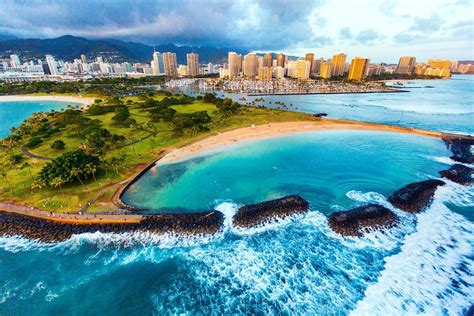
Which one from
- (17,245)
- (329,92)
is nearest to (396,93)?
(329,92)

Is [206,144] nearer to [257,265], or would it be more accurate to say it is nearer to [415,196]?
[257,265]

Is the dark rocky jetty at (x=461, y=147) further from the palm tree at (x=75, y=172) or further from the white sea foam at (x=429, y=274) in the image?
the palm tree at (x=75, y=172)

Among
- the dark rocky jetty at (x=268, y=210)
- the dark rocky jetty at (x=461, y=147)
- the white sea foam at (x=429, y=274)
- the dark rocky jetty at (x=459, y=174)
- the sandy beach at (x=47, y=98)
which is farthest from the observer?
the sandy beach at (x=47, y=98)

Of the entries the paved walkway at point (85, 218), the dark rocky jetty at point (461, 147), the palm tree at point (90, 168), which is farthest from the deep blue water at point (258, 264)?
the dark rocky jetty at point (461, 147)

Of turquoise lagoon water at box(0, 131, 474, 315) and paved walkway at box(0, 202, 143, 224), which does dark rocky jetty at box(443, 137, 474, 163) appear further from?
paved walkway at box(0, 202, 143, 224)

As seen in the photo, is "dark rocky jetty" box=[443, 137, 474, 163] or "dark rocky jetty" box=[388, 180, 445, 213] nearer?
"dark rocky jetty" box=[388, 180, 445, 213]

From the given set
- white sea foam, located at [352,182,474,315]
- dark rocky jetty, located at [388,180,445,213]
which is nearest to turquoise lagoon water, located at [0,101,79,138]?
white sea foam, located at [352,182,474,315]
